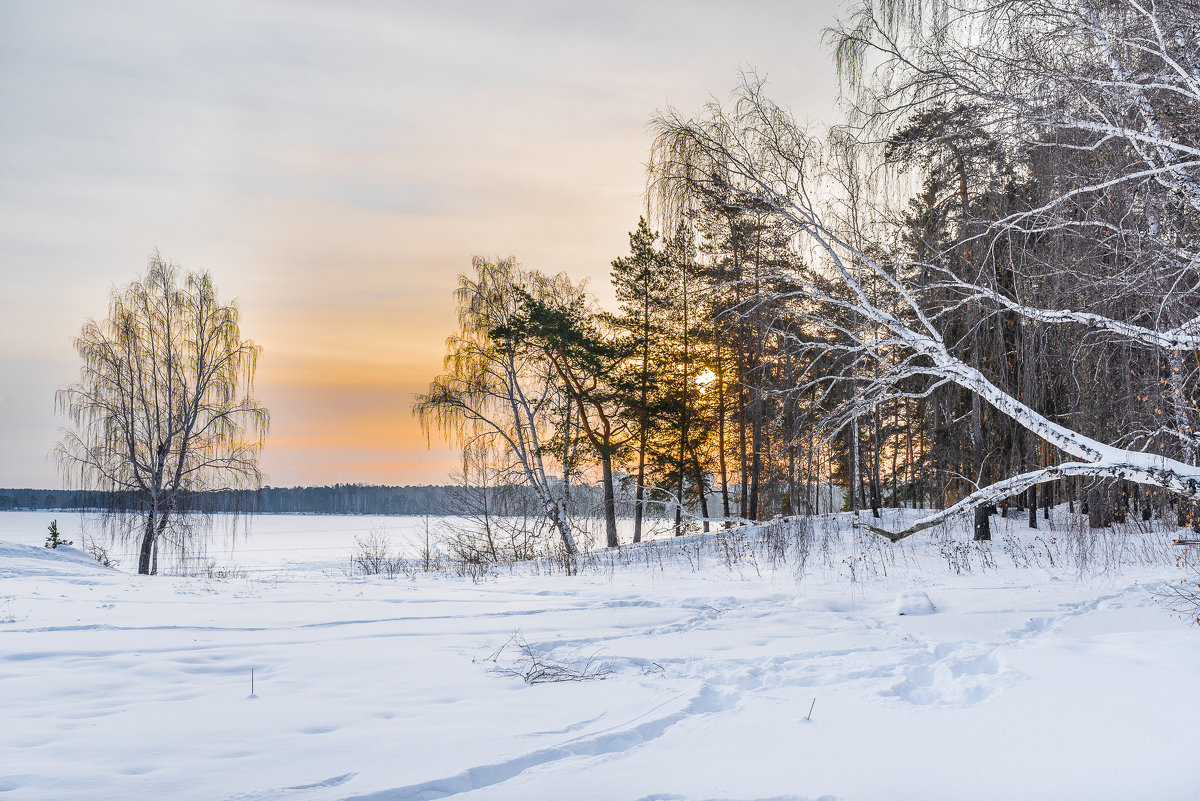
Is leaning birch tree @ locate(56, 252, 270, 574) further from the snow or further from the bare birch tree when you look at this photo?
the snow

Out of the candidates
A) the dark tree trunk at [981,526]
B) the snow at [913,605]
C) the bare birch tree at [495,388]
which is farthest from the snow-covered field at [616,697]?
the bare birch tree at [495,388]

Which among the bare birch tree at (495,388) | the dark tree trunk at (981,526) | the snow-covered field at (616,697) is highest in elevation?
the bare birch tree at (495,388)

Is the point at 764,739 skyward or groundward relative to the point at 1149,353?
groundward

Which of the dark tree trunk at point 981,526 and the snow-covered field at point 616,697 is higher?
the dark tree trunk at point 981,526

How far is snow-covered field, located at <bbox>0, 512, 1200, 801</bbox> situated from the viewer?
3.05 m

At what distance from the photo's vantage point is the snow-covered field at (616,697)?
3.05m

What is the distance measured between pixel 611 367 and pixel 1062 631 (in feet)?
53.2

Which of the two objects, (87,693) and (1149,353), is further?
(1149,353)

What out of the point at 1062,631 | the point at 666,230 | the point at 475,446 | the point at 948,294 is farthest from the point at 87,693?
the point at 475,446

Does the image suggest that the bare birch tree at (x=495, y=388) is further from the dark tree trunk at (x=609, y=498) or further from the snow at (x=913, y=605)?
the snow at (x=913, y=605)

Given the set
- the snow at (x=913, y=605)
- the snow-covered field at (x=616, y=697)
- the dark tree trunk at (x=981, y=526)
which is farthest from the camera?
the dark tree trunk at (x=981, y=526)

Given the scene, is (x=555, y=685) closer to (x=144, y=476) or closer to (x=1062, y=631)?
(x=1062, y=631)

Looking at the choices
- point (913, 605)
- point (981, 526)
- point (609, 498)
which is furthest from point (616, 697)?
point (609, 498)

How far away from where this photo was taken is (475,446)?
61.9 ft
